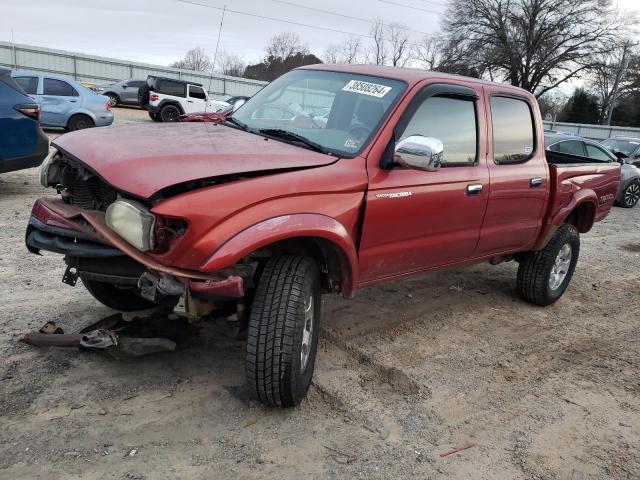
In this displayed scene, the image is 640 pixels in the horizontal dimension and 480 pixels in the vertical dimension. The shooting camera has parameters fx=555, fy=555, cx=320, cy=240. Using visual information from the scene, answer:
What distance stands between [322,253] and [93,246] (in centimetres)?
129

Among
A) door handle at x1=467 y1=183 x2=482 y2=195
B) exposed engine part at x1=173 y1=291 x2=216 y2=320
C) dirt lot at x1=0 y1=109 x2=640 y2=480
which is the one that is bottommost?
dirt lot at x1=0 y1=109 x2=640 y2=480

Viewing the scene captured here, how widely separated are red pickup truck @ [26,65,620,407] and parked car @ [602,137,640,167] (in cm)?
1165

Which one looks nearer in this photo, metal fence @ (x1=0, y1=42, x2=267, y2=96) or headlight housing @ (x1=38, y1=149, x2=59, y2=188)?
headlight housing @ (x1=38, y1=149, x2=59, y2=188)

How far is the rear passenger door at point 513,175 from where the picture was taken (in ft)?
14.2

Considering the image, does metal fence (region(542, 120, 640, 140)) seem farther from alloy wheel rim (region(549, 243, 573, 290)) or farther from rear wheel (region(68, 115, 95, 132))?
alloy wheel rim (region(549, 243, 573, 290))

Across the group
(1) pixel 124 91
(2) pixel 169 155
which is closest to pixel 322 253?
(2) pixel 169 155

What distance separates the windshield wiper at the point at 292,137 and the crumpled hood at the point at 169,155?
8 cm

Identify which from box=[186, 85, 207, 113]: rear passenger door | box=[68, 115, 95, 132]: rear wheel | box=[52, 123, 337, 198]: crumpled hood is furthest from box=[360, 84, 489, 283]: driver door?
box=[186, 85, 207, 113]: rear passenger door

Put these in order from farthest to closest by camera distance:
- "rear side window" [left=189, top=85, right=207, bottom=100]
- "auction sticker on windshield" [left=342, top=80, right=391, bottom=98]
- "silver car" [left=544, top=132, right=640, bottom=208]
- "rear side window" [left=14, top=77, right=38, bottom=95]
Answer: "rear side window" [left=189, top=85, right=207, bottom=100] → "rear side window" [left=14, top=77, right=38, bottom=95] → "silver car" [left=544, top=132, right=640, bottom=208] → "auction sticker on windshield" [left=342, top=80, right=391, bottom=98]

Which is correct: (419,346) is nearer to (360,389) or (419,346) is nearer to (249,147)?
(360,389)

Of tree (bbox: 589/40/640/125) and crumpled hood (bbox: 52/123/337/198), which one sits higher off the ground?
tree (bbox: 589/40/640/125)

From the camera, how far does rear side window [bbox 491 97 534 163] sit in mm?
4391

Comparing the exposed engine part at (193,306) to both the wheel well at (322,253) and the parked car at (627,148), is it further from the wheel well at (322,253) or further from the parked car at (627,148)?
the parked car at (627,148)

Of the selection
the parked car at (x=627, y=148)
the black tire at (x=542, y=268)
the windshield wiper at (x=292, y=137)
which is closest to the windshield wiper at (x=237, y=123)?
the windshield wiper at (x=292, y=137)
